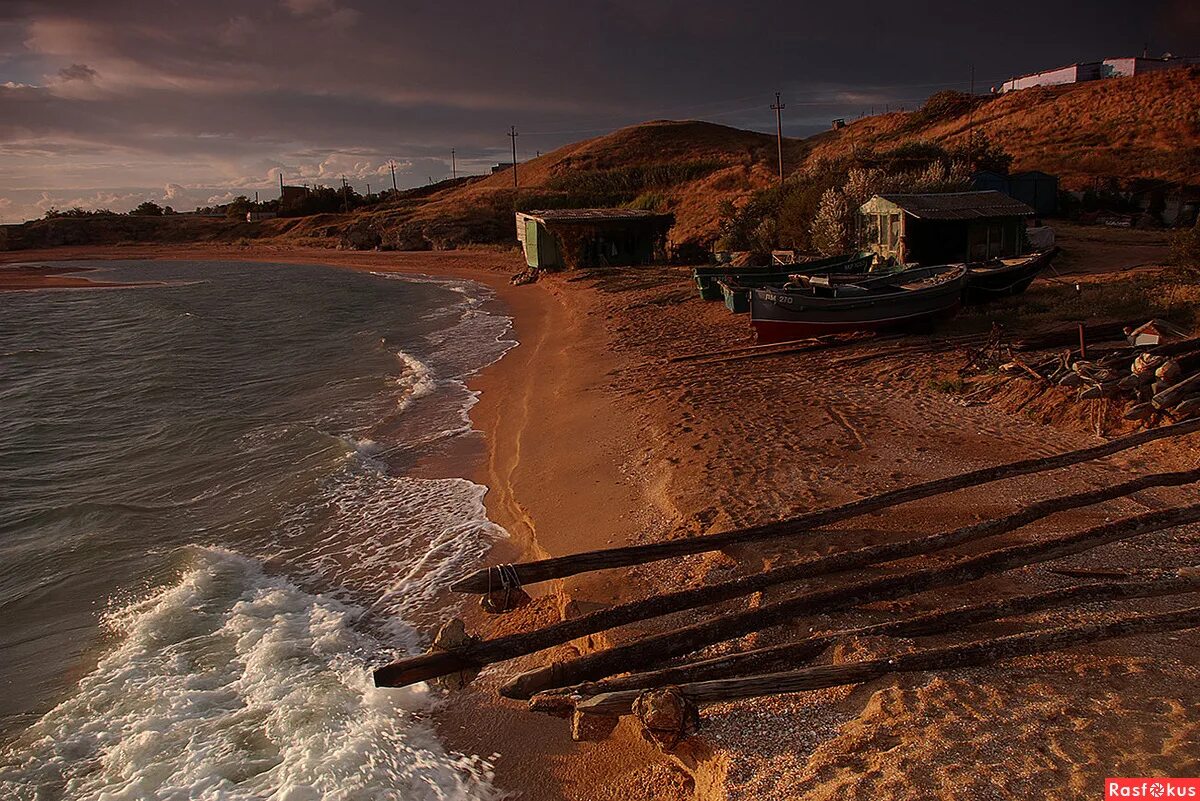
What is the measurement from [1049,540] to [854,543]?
1875mm

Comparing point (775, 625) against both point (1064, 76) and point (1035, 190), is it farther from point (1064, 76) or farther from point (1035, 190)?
point (1064, 76)

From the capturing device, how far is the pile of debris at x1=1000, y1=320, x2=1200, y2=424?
10.1 m

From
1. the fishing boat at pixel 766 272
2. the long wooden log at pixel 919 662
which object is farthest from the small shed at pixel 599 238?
the long wooden log at pixel 919 662

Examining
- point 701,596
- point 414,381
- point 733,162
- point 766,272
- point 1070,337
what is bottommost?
point 701,596

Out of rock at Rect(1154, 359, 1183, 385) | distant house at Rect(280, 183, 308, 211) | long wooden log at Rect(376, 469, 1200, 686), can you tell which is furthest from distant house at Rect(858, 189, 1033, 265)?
distant house at Rect(280, 183, 308, 211)

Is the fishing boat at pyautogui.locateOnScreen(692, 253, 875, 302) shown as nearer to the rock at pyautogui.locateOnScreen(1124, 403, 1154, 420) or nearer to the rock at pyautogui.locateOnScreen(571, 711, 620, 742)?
the rock at pyautogui.locateOnScreen(1124, 403, 1154, 420)

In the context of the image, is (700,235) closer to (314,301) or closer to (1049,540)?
(314,301)

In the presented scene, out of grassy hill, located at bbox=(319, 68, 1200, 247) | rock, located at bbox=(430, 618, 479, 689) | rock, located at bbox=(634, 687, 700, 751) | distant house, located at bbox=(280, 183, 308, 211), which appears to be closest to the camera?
rock, located at bbox=(634, 687, 700, 751)

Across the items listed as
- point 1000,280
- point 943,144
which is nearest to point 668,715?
point 1000,280

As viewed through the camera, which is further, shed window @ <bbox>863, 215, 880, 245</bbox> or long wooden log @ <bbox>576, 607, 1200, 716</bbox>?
shed window @ <bbox>863, 215, 880, 245</bbox>

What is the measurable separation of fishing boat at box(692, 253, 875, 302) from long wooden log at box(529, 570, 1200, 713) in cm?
1669

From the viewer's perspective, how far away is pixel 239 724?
6.71 meters

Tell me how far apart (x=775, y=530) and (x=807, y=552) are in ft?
1.44

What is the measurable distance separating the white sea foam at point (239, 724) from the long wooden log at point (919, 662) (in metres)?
1.90
